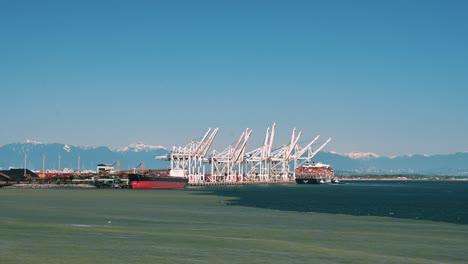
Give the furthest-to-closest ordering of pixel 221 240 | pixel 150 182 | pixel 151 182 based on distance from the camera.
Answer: pixel 151 182 → pixel 150 182 → pixel 221 240

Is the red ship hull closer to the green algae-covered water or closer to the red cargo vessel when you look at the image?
the red cargo vessel

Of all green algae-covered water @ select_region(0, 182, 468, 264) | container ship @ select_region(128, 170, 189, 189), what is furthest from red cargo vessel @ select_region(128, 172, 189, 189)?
green algae-covered water @ select_region(0, 182, 468, 264)

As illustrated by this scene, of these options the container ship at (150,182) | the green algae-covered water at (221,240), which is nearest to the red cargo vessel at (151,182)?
the container ship at (150,182)

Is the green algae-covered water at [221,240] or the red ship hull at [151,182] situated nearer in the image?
the green algae-covered water at [221,240]

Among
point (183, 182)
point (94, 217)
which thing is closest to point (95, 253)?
point (94, 217)

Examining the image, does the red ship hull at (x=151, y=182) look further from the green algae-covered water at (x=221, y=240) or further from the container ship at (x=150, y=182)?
the green algae-covered water at (x=221, y=240)

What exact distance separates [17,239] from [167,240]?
730 centimetres

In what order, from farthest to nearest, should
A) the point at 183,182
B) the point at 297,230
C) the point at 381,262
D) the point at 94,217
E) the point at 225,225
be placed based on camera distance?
1. the point at 183,182
2. the point at 94,217
3. the point at 225,225
4. the point at 297,230
5. the point at 381,262

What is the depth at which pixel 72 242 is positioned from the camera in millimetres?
32906

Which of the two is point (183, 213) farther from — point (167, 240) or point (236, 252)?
point (236, 252)

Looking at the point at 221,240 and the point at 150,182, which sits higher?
the point at 150,182

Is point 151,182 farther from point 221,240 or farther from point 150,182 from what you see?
point 221,240

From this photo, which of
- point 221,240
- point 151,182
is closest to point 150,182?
point 151,182

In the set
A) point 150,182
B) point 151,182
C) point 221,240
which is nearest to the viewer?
point 221,240
